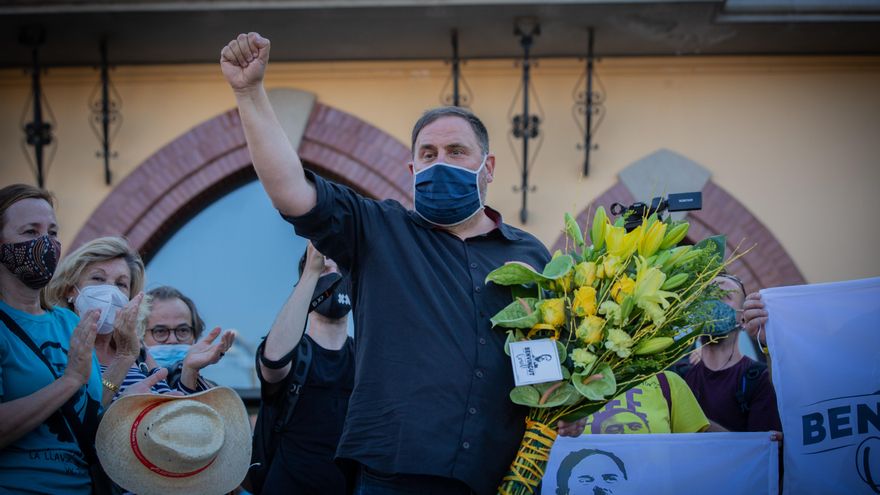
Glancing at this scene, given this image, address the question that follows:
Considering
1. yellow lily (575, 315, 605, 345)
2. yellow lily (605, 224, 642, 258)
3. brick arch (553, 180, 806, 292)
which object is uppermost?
brick arch (553, 180, 806, 292)

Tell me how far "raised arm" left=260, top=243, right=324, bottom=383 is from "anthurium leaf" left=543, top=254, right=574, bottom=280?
1141 millimetres

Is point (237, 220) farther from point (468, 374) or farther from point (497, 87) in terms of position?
point (468, 374)

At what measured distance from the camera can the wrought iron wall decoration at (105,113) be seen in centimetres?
794

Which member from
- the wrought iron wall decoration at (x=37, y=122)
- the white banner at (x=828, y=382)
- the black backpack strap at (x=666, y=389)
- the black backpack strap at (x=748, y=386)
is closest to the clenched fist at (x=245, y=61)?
the black backpack strap at (x=666, y=389)

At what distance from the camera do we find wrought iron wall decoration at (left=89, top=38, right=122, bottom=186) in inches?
313

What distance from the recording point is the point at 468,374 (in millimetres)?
3078

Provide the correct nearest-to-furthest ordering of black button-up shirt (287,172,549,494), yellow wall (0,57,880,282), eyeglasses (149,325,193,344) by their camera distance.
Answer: black button-up shirt (287,172,549,494) → eyeglasses (149,325,193,344) → yellow wall (0,57,880,282)

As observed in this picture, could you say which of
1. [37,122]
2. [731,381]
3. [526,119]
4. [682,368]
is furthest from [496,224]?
[37,122]

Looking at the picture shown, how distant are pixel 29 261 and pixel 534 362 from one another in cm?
181

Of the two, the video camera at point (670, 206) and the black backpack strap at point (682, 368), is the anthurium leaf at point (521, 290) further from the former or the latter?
the black backpack strap at point (682, 368)

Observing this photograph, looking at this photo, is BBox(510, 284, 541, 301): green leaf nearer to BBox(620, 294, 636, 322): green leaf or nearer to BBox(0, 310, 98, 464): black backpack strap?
BBox(620, 294, 636, 322): green leaf

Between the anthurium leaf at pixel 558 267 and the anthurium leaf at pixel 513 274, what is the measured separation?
0.10 ft

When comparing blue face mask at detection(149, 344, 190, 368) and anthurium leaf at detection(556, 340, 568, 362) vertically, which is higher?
blue face mask at detection(149, 344, 190, 368)

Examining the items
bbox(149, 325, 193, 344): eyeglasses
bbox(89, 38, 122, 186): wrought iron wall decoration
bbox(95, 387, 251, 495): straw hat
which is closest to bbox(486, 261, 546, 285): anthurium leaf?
bbox(95, 387, 251, 495): straw hat
